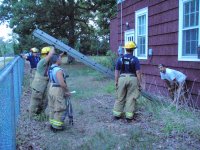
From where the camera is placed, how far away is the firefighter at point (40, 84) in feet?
26.6

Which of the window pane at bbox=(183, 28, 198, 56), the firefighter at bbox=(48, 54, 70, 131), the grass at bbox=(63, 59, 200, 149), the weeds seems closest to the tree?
the window pane at bbox=(183, 28, 198, 56)

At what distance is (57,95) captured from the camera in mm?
7297

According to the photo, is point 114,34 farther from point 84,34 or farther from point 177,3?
point 84,34

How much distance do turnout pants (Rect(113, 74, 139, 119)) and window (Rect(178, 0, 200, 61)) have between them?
187cm

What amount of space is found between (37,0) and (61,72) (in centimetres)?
2085

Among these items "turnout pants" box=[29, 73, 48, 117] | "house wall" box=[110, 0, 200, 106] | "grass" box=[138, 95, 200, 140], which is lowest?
"grass" box=[138, 95, 200, 140]

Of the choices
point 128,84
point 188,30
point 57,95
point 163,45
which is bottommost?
point 57,95

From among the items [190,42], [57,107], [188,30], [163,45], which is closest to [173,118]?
[57,107]

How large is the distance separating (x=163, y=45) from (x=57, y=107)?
4.78 meters

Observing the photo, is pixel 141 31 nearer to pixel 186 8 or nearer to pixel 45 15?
pixel 186 8

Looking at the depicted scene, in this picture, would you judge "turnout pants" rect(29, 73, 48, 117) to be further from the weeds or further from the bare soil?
the bare soil

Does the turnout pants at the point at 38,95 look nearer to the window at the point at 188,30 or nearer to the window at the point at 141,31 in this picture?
the window at the point at 188,30

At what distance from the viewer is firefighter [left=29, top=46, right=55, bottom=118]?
319 inches

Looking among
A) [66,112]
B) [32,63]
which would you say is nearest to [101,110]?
[66,112]
